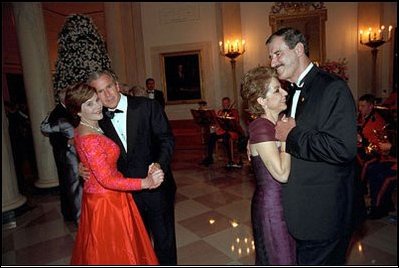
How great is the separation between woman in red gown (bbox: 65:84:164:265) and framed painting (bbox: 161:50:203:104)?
25.5 feet

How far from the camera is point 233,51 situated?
873 cm

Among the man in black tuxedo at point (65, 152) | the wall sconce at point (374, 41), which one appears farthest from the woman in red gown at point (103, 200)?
the wall sconce at point (374, 41)

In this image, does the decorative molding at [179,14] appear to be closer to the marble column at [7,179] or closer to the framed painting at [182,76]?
the framed painting at [182,76]

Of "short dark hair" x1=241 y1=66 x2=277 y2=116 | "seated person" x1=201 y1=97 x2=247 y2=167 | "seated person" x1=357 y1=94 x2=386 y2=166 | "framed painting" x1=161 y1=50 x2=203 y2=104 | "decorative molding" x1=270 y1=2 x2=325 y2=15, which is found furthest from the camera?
"framed painting" x1=161 y1=50 x2=203 y2=104

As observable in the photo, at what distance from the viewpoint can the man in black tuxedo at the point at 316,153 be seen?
159 centimetres

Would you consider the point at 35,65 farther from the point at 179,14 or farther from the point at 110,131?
the point at 179,14

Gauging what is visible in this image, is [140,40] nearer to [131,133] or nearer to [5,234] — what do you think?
[5,234]

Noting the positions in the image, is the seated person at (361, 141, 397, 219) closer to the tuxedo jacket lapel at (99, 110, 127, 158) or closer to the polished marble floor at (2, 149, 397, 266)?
the polished marble floor at (2, 149, 397, 266)

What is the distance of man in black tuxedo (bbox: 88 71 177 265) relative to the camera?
2384 mm

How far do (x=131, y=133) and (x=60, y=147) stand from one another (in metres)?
2.01

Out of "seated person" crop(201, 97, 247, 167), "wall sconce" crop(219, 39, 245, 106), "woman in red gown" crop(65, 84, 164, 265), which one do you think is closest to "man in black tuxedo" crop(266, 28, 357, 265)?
"woman in red gown" crop(65, 84, 164, 265)

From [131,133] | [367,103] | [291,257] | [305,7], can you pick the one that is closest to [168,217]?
[131,133]

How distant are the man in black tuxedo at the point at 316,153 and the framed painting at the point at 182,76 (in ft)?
26.7

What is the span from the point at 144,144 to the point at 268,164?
3.39 ft
